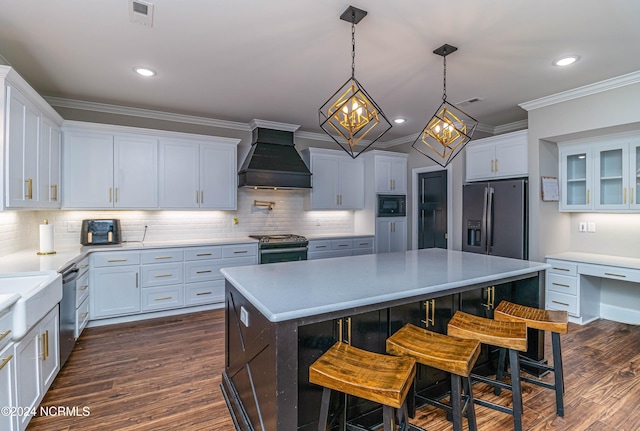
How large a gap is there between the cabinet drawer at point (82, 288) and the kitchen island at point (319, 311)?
1.87m

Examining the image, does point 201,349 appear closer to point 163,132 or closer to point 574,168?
point 163,132

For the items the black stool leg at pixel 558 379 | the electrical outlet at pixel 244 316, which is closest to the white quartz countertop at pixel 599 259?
the black stool leg at pixel 558 379

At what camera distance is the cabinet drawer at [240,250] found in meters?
4.46

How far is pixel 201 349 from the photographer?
3223 mm

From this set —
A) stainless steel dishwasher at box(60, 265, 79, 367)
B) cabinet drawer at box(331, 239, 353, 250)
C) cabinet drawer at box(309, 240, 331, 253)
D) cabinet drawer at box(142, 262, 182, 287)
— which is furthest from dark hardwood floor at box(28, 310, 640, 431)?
cabinet drawer at box(331, 239, 353, 250)

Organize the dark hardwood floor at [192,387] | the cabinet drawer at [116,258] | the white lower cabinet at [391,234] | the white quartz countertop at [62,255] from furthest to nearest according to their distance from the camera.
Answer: the white lower cabinet at [391,234], the cabinet drawer at [116,258], the white quartz countertop at [62,255], the dark hardwood floor at [192,387]

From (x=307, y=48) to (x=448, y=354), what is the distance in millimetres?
2471

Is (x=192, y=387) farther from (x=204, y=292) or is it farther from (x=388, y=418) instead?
(x=204, y=292)

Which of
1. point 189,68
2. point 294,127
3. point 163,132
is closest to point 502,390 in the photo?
point 189,68

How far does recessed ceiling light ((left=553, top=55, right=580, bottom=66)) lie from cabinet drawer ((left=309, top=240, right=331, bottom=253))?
3520 mm

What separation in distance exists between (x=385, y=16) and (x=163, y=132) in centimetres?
323

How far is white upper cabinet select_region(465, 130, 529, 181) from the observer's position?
4199mm

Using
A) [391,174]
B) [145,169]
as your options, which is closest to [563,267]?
[391,174]

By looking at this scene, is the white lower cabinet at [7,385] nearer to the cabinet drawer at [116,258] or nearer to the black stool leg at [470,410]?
the cabinet drawer at [116,258]
